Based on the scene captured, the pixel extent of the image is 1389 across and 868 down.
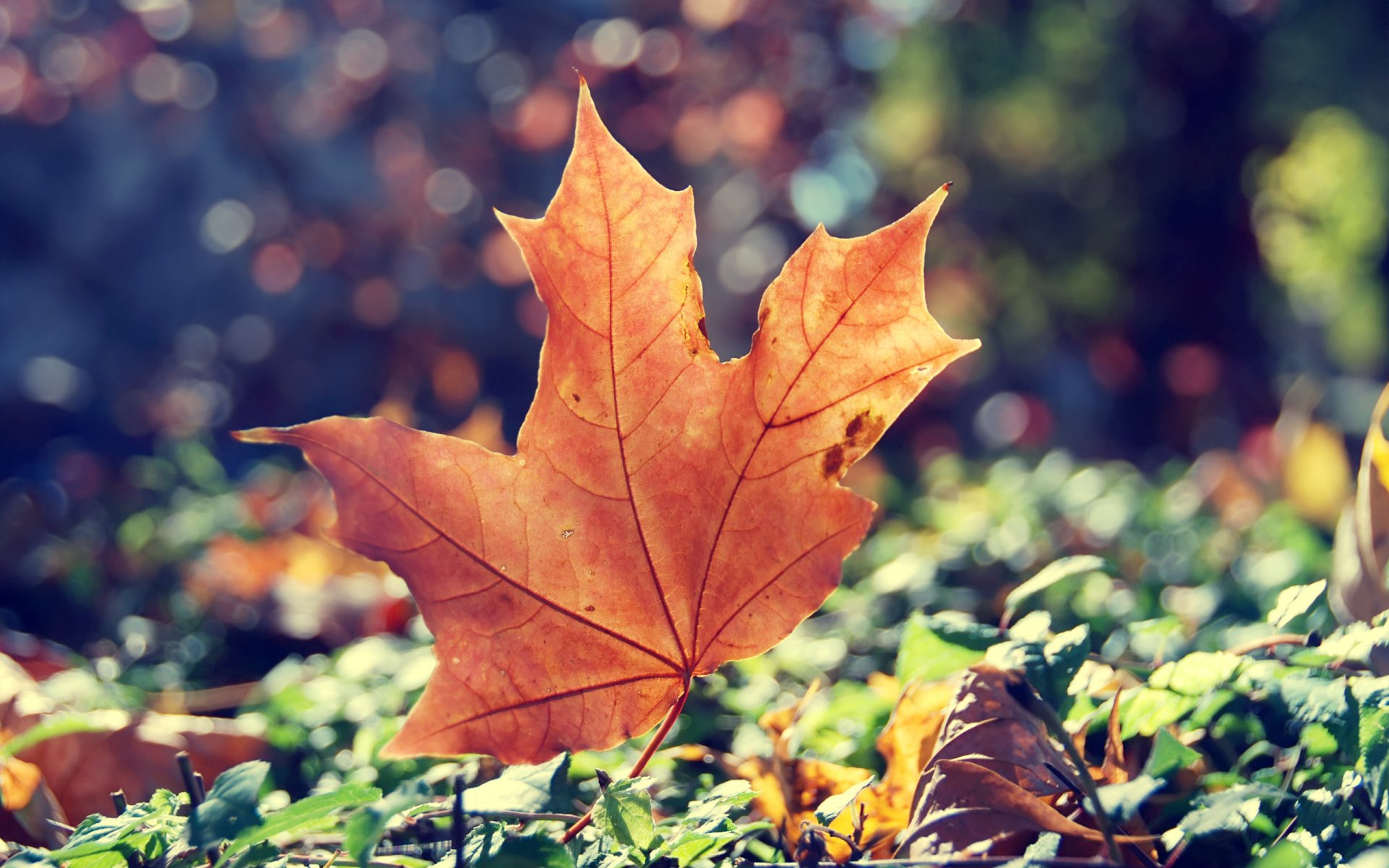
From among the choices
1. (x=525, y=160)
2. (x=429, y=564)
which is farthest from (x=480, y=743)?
(x=525, y=160)

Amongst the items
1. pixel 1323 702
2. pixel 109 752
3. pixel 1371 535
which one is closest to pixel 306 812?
pixel 109 752

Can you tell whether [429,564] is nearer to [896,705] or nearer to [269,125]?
[896,705]

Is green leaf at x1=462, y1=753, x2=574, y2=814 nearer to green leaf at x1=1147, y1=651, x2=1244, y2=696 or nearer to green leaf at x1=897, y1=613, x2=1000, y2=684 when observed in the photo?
green leaf at x1=897, y1=613, x2=1000, y2=684

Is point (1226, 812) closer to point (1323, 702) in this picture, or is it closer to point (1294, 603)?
point (1323, 702)

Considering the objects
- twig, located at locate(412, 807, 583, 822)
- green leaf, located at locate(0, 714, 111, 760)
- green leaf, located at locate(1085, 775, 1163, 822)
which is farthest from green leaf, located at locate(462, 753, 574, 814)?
green leaf, located at locate(0, 714, 111, 760)

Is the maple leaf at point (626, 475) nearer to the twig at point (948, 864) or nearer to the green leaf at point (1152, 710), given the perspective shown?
the twig at point (948, 864)

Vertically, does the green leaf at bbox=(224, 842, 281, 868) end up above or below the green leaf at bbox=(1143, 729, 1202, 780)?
above
